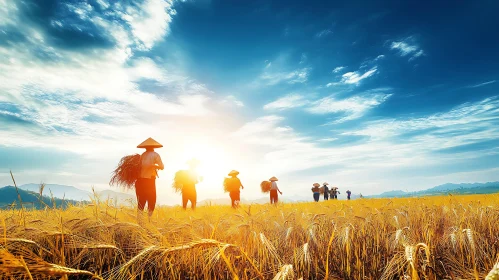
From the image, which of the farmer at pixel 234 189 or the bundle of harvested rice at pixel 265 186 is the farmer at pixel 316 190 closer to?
the bundle of harvested rice at pixel 265 186

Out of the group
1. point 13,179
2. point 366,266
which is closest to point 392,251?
point 366,266

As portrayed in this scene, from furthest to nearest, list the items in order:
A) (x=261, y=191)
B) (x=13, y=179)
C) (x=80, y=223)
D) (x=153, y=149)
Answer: (x=261, y=191)
(x=153, y=149)
(x=80, y=223)
(x=13, y=179)

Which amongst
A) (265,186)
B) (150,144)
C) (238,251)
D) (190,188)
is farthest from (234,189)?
(265,186)

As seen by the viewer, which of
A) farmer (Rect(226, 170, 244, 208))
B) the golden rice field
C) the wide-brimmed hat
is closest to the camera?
the golden rice field

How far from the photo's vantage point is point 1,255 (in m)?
1.24

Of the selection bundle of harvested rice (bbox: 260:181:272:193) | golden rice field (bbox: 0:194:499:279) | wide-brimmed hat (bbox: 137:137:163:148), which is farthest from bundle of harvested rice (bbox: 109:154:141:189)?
bundle of harvested rice (bbox: 260:181:272:193)

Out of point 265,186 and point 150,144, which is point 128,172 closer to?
point 150,144

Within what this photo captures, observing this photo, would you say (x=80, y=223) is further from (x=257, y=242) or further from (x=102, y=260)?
(x=257, y=242)

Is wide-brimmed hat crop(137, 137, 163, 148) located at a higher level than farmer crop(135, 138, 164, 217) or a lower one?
higher

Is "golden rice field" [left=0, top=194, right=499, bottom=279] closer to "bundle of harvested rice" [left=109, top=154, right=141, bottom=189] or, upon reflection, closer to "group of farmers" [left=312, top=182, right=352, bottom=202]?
"bundle of harvested rice" [left=109, top=154, right=141, bottom=189]

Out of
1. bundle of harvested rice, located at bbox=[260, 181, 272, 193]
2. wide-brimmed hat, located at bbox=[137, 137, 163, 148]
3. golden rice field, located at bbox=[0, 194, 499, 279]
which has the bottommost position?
golden rice field, located at bbox=[0, 194, 499, 279]

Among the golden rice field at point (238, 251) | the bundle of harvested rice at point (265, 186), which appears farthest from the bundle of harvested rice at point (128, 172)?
the bundle of harvested rice at point (265, 186)

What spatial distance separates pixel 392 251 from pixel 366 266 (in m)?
0.48

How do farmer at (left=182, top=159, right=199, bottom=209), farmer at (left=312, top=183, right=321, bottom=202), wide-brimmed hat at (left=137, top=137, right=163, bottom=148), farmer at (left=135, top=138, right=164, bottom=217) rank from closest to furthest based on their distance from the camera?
farmer at (left=135, top=138, right=164, bottom=217) → wide-brimmed hat at (left=137, top=137, right=163, bottom=148) → farmer at (left=182, top=159, right=199, bottom=209) → farmer at (left=312, top=183, right=321, bottom=202)
